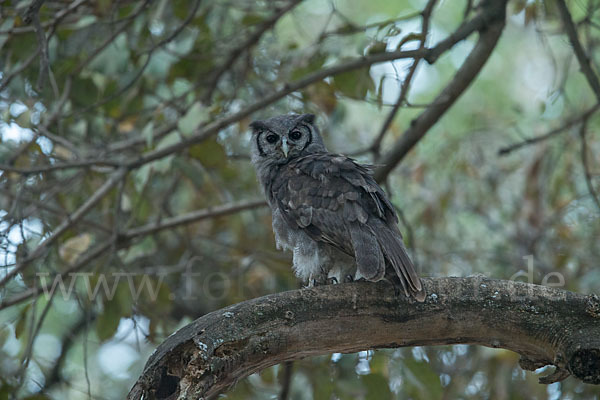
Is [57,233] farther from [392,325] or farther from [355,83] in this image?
[392,325]

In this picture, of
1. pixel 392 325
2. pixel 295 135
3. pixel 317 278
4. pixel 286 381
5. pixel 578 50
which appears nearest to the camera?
pixel 392 325

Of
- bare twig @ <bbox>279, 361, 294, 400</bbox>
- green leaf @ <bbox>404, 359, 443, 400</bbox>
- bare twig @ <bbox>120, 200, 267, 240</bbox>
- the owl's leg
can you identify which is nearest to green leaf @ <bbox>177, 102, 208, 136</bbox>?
bare twig @ <bbox>120, 200, 267, 240</bbox>

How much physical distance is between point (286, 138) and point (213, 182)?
3.30 feet

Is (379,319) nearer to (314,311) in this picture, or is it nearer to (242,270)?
(314,311)

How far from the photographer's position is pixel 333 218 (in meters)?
3.35

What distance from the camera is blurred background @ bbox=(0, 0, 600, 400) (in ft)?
12.6

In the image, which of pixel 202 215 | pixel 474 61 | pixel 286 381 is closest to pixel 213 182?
pixel 202 215

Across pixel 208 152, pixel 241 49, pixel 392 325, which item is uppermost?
pixel 241 49

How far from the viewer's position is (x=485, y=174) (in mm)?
6555

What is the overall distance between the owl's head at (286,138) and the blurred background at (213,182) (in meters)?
0.23

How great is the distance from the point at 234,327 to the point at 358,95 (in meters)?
1.71

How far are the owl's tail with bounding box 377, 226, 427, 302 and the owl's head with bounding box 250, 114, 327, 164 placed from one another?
1111 millimetres

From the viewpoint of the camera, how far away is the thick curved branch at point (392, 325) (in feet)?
8.27

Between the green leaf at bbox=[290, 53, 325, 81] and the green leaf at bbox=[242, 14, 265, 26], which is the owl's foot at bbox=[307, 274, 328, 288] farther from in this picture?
the green leaf at bbox=[242, 14, 265, 26]
